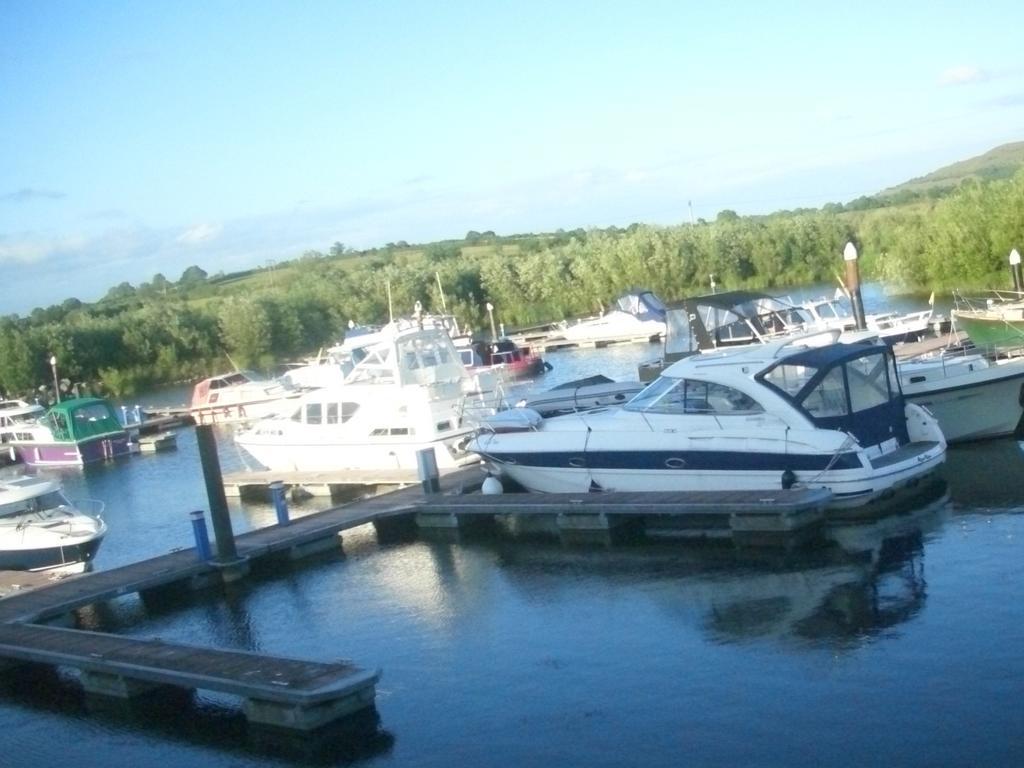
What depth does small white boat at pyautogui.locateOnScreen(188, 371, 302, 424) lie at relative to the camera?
50.0 m

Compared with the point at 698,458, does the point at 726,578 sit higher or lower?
lower

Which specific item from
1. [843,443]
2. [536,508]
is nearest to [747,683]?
[843,443]

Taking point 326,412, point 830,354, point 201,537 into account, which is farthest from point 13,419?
point 830,354

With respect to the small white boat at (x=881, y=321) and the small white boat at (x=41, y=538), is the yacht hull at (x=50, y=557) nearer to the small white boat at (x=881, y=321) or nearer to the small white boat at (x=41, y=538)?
the small white boat at (x=41, y=538)

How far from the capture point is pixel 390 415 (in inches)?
1127

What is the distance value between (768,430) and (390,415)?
36.3 feet

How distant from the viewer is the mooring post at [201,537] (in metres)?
20.1

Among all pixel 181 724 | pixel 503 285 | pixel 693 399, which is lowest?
pixel 181 724

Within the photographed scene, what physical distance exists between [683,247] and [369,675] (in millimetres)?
76630

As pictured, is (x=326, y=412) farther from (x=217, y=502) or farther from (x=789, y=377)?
(x=789, y=377)

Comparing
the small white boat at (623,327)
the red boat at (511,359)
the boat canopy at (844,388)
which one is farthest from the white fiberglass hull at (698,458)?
the small white boat at (623,327)

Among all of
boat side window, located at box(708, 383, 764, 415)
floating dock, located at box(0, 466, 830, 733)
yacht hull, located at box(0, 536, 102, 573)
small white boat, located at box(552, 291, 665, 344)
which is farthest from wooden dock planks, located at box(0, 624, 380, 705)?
small white boat, located at box(552, 291, 665, 344)

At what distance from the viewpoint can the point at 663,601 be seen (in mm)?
16672

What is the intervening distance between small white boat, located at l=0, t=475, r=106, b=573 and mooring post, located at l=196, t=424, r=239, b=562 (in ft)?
13.6
